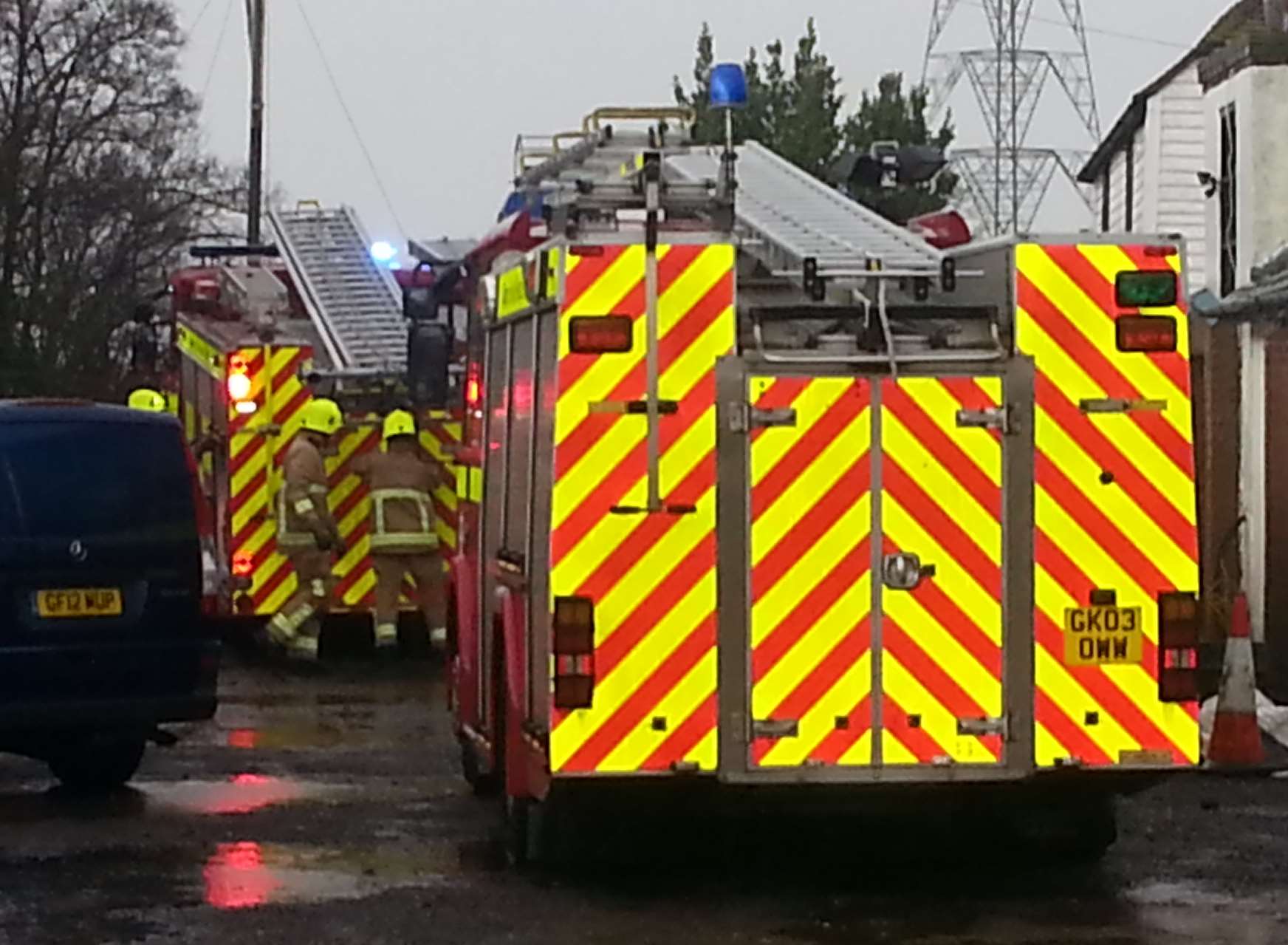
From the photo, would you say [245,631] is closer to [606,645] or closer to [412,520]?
[412,520]

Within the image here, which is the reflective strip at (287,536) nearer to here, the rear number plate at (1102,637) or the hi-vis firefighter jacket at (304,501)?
the hi-vis firefighter jacket at (304,501)

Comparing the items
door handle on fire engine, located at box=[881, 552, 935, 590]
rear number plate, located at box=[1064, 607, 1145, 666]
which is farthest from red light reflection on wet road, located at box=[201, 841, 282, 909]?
rear number plate, located at box=[1064, 607, 1145, 666]

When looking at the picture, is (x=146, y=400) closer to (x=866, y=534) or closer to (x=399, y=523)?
(x=399, y=523)

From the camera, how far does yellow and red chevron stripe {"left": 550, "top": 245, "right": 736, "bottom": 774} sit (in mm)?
9141

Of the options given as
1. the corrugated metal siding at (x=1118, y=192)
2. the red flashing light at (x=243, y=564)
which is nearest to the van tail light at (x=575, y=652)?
the red flashing light at (x=243, y=564)

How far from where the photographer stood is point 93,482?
12281mm

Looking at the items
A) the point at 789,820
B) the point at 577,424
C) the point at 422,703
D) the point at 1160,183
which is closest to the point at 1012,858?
the point at 789,820

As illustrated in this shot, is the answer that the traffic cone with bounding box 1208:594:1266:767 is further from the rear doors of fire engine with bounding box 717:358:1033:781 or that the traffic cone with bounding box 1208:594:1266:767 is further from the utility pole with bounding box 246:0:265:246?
the utility pole with bounding box 246:0:265:246

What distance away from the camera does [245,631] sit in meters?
20.8

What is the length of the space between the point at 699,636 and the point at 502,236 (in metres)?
6.28

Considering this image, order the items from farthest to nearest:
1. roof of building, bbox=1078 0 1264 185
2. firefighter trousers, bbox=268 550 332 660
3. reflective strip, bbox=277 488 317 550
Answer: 1. roof of building, bbox=1078 0 1264 185
2. firefighter trousers, bbox=268 550 332 660
3. reflective strip, bbox=277 488 317 550

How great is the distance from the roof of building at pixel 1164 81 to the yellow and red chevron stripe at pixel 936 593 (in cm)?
1930

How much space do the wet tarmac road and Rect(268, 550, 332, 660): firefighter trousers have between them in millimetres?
6256

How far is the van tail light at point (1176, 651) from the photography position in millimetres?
9305
